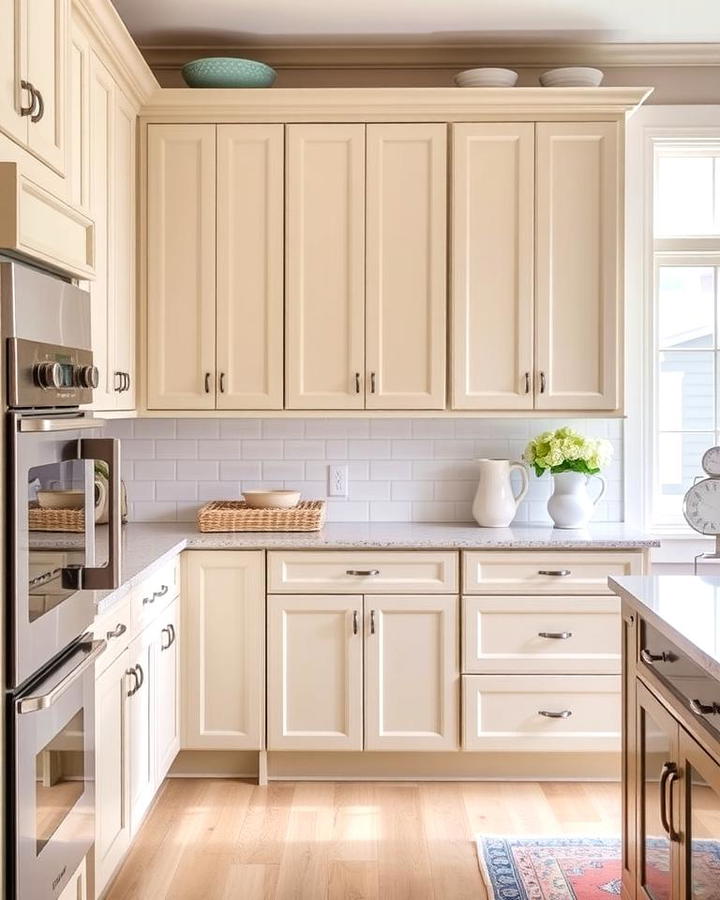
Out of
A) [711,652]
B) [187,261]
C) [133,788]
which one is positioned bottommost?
[133,788]

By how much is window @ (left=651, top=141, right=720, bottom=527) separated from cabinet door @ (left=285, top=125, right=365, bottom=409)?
1281 millimetres

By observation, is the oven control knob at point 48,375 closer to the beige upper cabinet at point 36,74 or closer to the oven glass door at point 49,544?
the oven glass door at point 49,544

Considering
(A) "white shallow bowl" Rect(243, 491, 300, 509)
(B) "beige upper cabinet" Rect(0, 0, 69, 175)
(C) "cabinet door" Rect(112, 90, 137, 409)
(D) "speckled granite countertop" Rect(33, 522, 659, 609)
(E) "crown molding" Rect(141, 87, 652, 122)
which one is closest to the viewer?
(B) "beige upper cabinet" Rect(0, 0, 69, 175)

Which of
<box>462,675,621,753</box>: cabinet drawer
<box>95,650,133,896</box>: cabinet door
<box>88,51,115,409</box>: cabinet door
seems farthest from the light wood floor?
<box>88,51,115,409</box>: cabinet door

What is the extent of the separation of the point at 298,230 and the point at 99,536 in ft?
4.31

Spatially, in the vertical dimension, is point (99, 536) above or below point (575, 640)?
above

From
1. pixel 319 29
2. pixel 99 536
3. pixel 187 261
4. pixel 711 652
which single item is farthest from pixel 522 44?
pixel 711 652

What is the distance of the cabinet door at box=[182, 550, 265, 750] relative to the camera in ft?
11.5

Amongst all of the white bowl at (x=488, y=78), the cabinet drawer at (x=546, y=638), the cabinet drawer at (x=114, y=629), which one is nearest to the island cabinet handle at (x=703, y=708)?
the cabinet drawer at (x=114, y=629)

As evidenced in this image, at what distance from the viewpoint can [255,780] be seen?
3.65m

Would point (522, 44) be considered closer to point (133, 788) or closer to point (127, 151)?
point (127, 151)

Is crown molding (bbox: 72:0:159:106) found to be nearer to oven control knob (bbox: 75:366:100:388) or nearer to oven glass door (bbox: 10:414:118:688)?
oven control knob (bbox: 75:366:100:388)

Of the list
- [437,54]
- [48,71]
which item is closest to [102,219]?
[48,71]

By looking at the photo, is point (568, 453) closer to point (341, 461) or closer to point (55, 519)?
point (341, 461)
